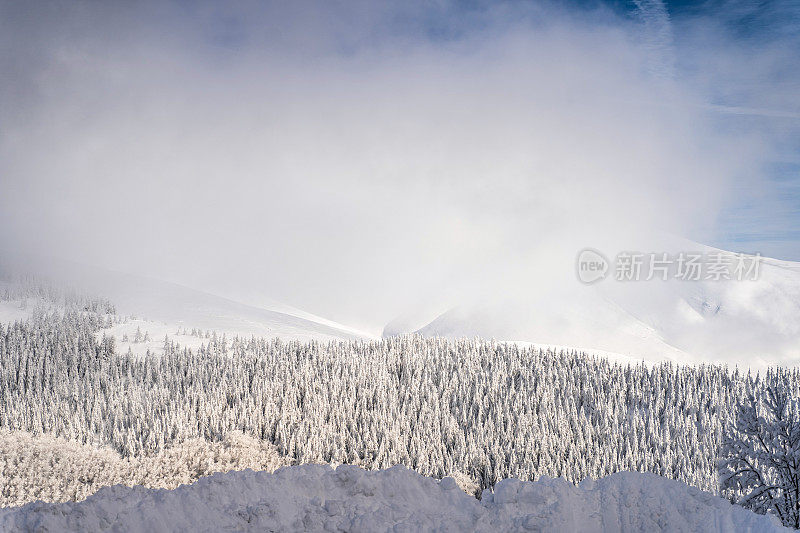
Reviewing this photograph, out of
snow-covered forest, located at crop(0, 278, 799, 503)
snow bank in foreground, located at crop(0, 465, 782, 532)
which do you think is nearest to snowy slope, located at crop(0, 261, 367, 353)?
snow-covered forest, located at crop(0, 278, 799, 503)

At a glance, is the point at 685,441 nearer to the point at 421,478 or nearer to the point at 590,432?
the point at 590,432

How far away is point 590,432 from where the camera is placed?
2245cm

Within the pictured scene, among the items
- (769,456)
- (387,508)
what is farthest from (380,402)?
(387,508)

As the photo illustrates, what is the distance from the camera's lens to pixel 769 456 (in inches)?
420

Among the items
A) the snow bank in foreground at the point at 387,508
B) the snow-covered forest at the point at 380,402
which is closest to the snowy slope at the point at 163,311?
the snow-covered forest at the point at 380,402

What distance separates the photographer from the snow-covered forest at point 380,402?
19.8 meters

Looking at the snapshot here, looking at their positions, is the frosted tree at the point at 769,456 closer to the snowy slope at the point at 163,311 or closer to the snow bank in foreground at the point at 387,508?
the snow bank in foreground at the point at 387,508

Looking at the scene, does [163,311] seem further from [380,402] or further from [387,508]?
[387,508]

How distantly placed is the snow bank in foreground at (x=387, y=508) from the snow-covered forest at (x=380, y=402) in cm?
1045

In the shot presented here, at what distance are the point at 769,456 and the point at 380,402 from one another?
15.8 metres

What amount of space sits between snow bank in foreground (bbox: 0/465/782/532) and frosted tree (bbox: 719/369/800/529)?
14.9 feet

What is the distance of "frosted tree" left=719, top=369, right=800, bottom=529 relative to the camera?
33.5 feet

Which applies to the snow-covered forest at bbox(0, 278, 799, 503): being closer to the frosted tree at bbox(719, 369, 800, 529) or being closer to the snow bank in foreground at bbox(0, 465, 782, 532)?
the frosted tree at bbox(719, 369, 800, 529)

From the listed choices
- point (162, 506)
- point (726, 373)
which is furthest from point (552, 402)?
point (162, 506)
